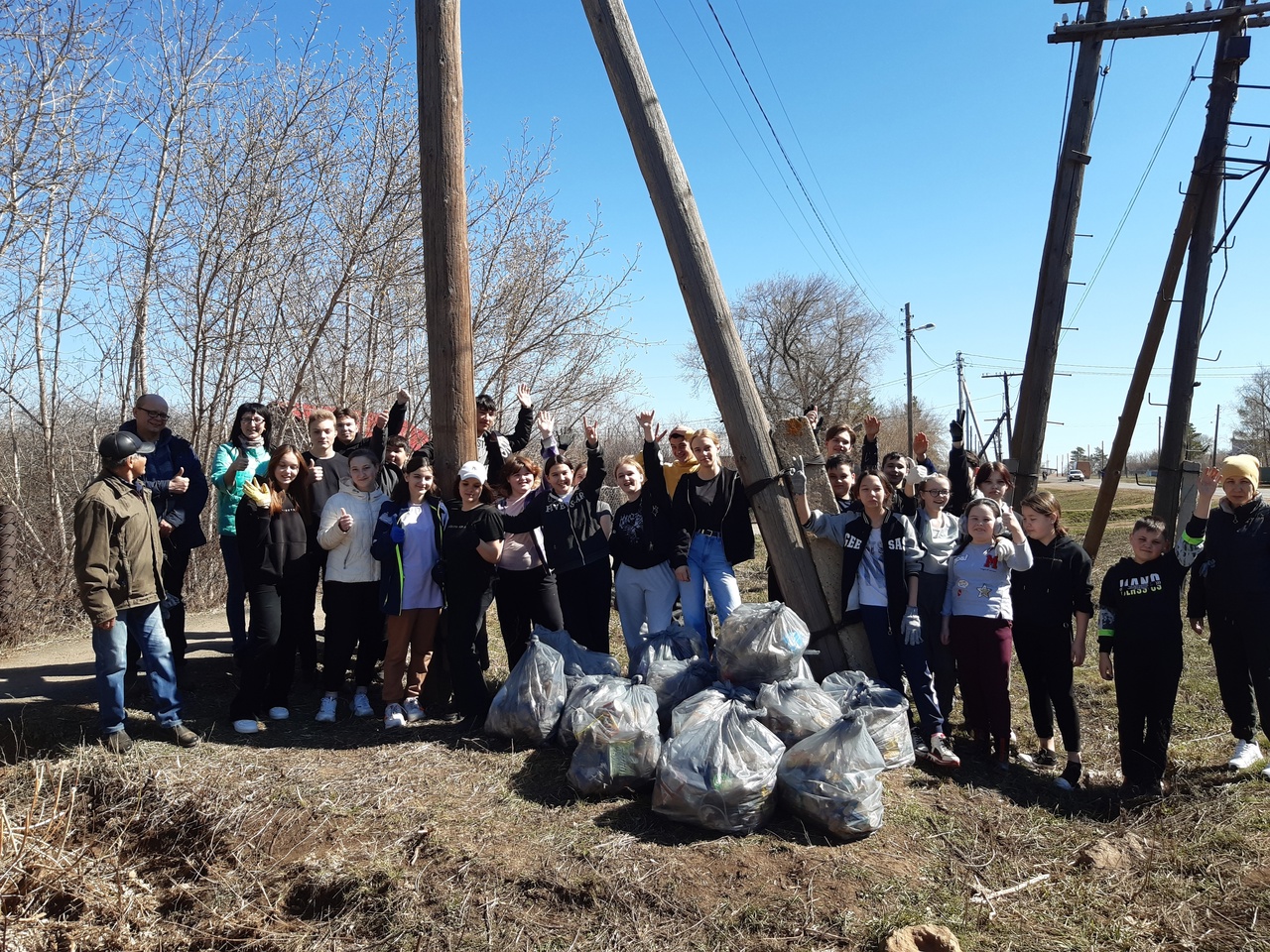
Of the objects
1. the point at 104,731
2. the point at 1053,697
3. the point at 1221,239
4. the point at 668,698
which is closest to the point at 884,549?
the point at 1053,697

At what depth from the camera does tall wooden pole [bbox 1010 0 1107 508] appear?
7137 millimetres

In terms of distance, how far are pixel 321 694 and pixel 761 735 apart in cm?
317

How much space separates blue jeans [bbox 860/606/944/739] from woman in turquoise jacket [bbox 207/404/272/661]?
381cm

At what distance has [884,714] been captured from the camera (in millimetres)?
4227

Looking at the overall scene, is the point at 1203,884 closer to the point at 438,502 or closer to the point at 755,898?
the point at 755,898

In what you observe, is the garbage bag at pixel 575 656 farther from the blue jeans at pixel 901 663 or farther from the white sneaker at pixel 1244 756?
the white sneaker at pixel 1244 756

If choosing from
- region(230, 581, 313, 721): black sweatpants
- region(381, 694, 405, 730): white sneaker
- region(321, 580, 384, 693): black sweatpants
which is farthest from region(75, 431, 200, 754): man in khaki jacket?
region(381, 694, 405, 730): white sneaker

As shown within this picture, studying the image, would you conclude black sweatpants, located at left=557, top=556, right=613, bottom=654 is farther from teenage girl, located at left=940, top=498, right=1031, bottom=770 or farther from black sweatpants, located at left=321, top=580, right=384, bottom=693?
teenage girl, located at left=940, top=498, right=1031, bottom=770

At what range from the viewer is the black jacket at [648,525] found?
17.0ft

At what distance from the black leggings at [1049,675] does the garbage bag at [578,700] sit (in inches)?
90.8

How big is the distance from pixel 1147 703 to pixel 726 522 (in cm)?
247

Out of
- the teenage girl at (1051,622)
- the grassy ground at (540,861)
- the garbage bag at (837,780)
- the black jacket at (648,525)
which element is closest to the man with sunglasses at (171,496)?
the grassy ground at (540,861)

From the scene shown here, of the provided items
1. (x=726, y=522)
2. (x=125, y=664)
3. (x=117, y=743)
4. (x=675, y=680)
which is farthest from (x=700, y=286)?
(x=117, y=743)

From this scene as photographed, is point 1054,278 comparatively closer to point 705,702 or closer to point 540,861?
point 705,702
